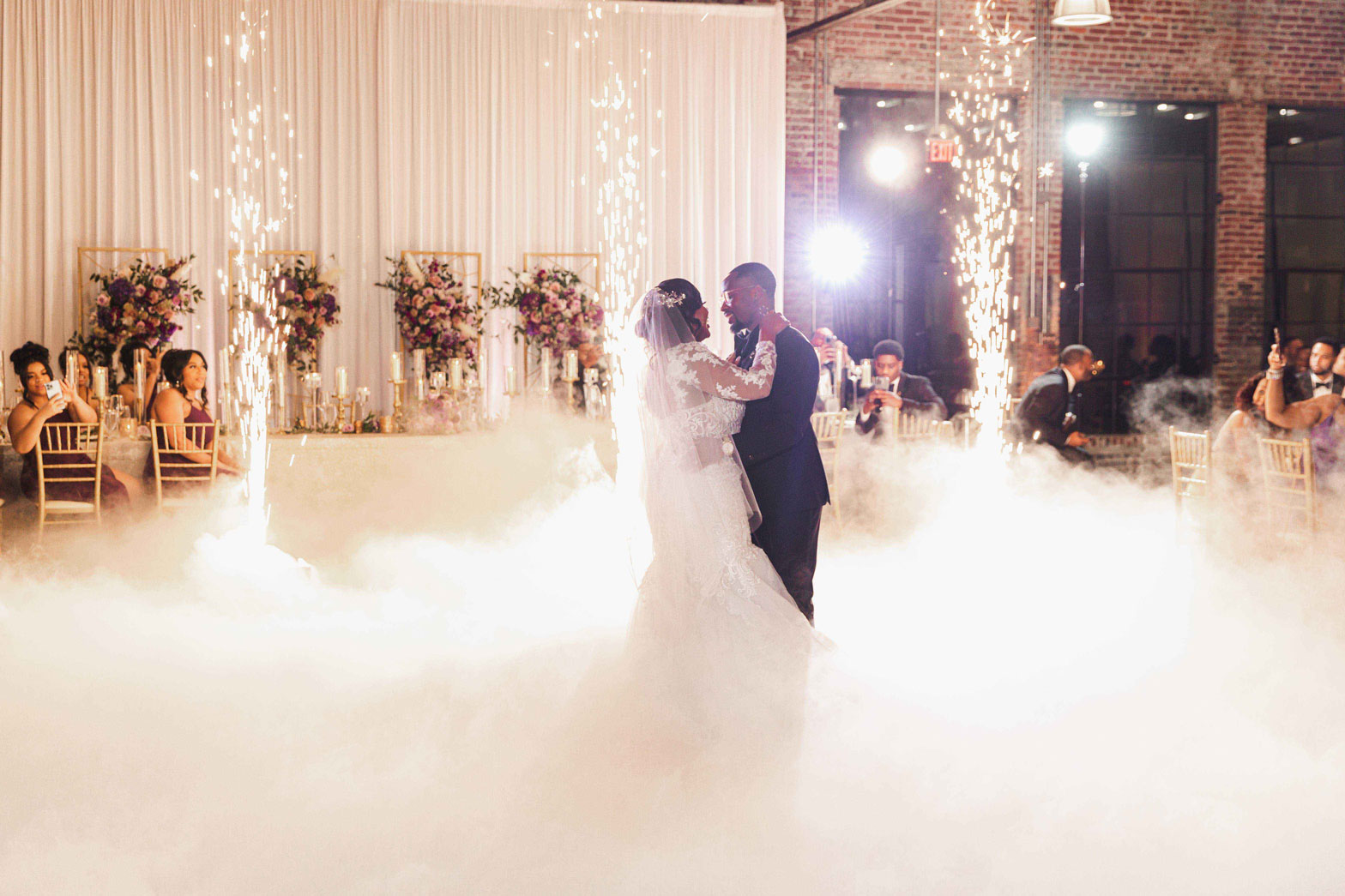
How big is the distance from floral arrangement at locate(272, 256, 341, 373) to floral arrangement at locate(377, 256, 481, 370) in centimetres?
47

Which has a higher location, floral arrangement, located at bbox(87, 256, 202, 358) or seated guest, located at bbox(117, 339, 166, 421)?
floral arrangement, located at bbox(87, 256, 202, 358)

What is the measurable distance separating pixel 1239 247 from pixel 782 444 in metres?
8.22

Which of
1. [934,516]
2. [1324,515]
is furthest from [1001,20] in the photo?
[1324,515]

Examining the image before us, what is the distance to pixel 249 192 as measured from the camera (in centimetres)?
868

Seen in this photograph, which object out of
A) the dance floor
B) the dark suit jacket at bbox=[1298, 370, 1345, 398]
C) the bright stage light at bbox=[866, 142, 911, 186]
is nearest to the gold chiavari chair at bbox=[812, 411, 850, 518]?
the dance floor

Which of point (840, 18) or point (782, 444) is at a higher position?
point (840, 18)

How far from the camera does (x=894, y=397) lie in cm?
731

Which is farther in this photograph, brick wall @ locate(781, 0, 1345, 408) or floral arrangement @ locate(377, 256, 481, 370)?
brick wall @ locate(781, 0, 1345, 408)

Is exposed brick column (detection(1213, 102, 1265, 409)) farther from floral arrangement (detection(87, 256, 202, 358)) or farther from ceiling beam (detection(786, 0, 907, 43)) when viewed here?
floral arrangement (detection(87, 256, 202, 358))

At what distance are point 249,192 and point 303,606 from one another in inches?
182

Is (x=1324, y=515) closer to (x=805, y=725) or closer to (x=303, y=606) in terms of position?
(x=805, y=725)

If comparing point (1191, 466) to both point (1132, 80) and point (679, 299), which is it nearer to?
point (679, 299)

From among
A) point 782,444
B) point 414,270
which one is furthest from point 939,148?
point 782,444

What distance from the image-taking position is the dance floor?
261 centimetres
